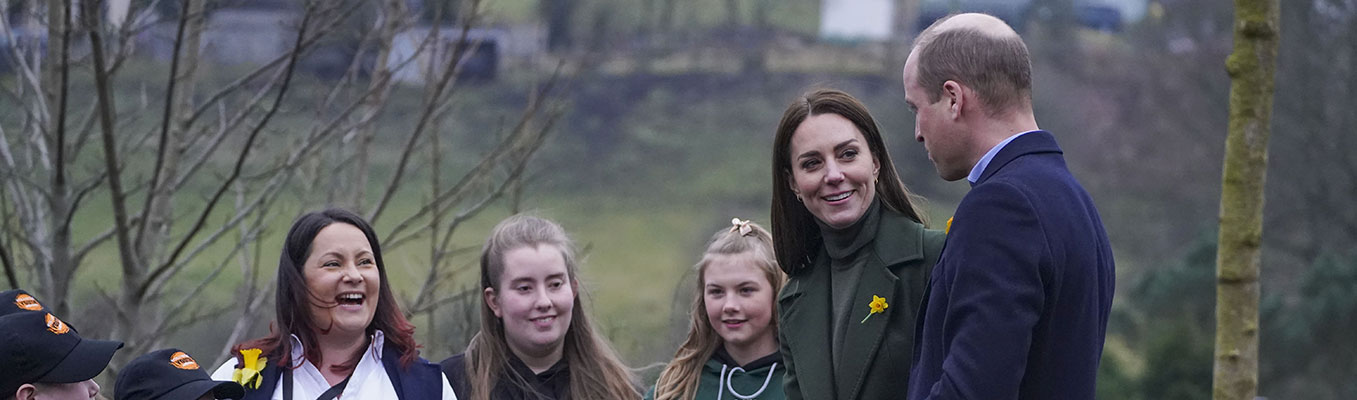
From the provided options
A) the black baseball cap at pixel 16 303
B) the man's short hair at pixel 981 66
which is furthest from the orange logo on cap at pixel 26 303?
the man's short hair at pixel 981 66

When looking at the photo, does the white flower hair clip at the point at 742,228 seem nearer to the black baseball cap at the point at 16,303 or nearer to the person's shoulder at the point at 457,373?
the person's shoulder at the point at 457,373

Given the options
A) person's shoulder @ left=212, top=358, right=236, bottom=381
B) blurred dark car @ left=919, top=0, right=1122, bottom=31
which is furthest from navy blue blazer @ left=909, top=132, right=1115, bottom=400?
blurred dark car @ left=919, top=0, right=1122, bottom=31

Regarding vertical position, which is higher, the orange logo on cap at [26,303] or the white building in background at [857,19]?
the white building in background at [857,19]

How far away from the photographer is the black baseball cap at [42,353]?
10.0 feet

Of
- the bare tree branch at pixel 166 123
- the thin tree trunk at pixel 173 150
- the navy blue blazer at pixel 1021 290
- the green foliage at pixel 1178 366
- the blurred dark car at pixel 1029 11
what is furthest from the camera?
the blurred dark car at pixel 1029 11

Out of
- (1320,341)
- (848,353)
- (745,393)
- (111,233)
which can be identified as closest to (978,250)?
(848,353)

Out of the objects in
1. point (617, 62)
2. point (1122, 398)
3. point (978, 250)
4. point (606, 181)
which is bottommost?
point (1122, 398)

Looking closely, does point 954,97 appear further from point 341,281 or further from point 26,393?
point 26,393

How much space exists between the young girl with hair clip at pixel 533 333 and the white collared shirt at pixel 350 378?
0.36 meters

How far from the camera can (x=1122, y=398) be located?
14250 millimetres

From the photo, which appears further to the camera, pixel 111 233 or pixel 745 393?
pixel 111 233

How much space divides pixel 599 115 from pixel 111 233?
26.5 meters

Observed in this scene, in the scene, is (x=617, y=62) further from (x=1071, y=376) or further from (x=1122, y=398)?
(x=1071, y=376)

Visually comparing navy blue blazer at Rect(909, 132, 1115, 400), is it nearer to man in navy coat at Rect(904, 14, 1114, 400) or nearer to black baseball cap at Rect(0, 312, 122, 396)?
man in navy coat at Rect(904, 14, 1114, 400)
